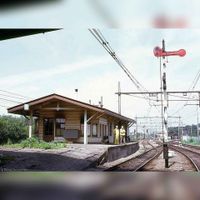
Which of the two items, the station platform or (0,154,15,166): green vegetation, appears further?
the station platform

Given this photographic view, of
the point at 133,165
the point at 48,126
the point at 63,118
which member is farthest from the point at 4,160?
the point at 48,126

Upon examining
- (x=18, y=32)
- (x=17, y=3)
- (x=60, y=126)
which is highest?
(x=18, y=32)

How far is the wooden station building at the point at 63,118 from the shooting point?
78.5 ft

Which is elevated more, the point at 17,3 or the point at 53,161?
the point at 17,3

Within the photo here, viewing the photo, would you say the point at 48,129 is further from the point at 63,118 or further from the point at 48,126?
the point at 63,118

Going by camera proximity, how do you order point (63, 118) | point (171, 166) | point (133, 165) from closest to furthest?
point (171, 166) < point (133, 165) < point (63, 118)

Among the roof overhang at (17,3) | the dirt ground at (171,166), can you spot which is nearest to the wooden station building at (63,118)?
the dirt ground at (171,166)

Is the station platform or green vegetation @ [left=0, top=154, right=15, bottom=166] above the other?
green vegetation @ [left=0, top=154, right=15, bottom=166]

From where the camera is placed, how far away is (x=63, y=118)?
85.0 ft

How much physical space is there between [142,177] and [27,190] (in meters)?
2.49

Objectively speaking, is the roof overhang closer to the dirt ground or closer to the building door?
the dirt ground

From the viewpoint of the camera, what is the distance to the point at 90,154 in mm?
17125

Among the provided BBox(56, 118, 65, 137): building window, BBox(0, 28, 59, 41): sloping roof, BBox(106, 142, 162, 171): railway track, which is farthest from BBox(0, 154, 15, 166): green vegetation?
BBox(56, 118, 65, 137): building window

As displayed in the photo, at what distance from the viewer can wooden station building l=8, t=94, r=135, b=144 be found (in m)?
23.9
